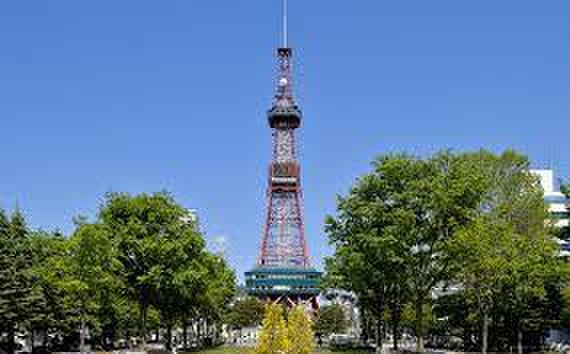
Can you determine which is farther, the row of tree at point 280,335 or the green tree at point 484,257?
the green tree at point 484,257

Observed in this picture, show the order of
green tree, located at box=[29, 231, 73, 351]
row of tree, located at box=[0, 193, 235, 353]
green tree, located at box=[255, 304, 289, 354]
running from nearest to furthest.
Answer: green tree, located at box=[255, 304, 289, 354]
row of tree, located at box=[0, 193, 235, 353]
green tree, located at box=[29, 231, 73, 351]

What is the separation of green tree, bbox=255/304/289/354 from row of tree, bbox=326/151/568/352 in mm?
11987

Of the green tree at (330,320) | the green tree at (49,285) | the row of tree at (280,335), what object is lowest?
the green tree at (330,320)

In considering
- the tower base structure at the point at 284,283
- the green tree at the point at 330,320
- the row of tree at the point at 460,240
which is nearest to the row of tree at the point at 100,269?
the row of tree at the point at 460,240

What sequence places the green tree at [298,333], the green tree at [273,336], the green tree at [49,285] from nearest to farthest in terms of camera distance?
the green tree at [273,336] < the green tree at [298,333] < the green tree at [49,285]

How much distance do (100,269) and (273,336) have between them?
14.8 metres

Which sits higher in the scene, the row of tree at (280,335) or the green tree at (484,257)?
the green tree at (484,257)

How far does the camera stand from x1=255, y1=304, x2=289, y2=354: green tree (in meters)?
33.5

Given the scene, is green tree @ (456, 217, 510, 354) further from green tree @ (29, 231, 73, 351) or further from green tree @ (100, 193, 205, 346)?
green tree @ (29, 231, 73, 351)

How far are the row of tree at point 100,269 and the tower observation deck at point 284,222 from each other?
84222mm

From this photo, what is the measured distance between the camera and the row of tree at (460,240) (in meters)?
42.7

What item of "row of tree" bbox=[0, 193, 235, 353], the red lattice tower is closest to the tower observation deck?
the red lattice tower

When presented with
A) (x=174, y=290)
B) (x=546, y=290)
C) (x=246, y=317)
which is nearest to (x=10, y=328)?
(x=174, y=290)

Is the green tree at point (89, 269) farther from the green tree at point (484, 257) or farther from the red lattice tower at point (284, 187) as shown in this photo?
the red lattice tower at point (284, 187)
